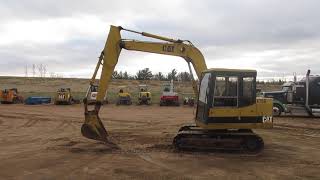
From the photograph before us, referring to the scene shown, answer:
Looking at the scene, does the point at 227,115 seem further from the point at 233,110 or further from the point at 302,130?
the point at 302,130

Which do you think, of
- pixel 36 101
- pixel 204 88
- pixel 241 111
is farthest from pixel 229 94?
pixel 36 101

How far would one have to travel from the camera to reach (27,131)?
23.8 meters

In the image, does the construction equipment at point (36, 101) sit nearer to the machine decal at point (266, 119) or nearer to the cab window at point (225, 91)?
the cab window at point (225, 91)

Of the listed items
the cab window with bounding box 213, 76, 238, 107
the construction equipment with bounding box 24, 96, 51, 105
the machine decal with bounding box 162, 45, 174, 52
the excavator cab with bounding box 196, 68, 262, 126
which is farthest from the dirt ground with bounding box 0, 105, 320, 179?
the construction equipment with bounding box 24, 96, 51, 105

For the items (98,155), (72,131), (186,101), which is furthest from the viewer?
(186,101)

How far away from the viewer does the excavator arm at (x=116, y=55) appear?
17125 mm

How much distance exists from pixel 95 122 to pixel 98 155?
173 cm

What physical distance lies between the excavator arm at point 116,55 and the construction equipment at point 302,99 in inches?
605

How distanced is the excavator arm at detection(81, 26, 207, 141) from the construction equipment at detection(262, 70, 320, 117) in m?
15.4

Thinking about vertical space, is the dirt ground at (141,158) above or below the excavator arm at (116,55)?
below

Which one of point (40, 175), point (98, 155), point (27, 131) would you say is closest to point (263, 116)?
point (98, 155)

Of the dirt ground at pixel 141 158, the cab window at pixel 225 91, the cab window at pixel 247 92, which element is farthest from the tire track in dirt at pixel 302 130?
the cab window at pixel 225 91

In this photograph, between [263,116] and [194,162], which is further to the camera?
[263,116]

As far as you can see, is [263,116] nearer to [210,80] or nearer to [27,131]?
[210,80]
